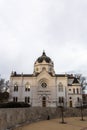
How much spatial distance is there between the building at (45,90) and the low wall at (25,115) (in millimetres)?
12878

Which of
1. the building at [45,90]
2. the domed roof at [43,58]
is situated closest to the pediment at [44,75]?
the building at [45,90]

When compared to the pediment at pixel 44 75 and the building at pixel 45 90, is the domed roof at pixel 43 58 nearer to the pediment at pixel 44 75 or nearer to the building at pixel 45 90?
the building at pixel 45 90

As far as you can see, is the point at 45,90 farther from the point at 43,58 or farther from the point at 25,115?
the point at 25,115

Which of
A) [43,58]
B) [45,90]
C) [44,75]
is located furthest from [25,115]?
[43,58]

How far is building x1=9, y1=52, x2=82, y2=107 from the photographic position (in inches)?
2399

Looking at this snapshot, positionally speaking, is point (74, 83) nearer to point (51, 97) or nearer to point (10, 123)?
point (51, 97)

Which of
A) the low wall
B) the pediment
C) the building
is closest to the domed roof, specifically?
the building

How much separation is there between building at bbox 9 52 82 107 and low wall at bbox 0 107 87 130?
42.3 feet

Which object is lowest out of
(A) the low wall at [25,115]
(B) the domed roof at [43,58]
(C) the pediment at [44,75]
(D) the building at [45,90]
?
(A) the low wall at [25,115]

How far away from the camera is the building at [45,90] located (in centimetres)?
6094

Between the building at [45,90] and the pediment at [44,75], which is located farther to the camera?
the pediment at [44,75]

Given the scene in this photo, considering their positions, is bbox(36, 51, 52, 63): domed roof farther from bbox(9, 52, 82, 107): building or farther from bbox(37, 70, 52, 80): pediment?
bbox(37, 70, 52, 80): pediment

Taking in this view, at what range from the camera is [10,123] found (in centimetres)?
2575

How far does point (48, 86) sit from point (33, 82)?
4905 mm
